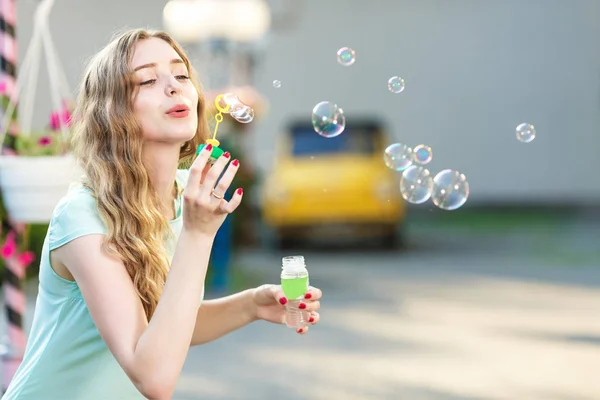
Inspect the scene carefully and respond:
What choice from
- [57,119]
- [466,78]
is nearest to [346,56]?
[57,119]

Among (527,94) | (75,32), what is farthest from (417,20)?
(75,32)

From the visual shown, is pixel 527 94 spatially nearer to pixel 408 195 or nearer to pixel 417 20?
pixel 417 20

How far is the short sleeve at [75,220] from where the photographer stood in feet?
6.15

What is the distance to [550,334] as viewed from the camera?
5.80 metres

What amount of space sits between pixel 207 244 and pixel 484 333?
14.3 ft

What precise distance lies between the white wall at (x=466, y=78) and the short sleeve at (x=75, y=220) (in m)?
14.4

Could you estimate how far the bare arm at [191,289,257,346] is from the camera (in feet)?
7.66

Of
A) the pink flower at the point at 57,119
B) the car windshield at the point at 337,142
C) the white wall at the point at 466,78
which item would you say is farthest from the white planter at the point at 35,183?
the white wall at the point at 466,78

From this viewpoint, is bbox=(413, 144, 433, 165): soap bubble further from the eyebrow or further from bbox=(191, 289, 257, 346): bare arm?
the eyebrow

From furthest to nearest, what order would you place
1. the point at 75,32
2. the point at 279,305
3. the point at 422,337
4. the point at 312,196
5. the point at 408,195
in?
1. the point at 75,32
2. the point at 312,196
3. the point at 422,337
4. the point at 408,195
5. the point at 279,305

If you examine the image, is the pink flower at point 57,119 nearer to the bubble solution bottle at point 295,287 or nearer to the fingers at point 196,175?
the bubble solution bottle at point 295,287

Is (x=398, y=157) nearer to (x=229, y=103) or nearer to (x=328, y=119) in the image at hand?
(x=328, y=119)

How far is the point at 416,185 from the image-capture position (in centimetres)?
354

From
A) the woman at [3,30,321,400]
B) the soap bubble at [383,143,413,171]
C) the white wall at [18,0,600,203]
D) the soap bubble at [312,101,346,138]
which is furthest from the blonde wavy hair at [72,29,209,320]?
the white wall at [18,0,600,203]
